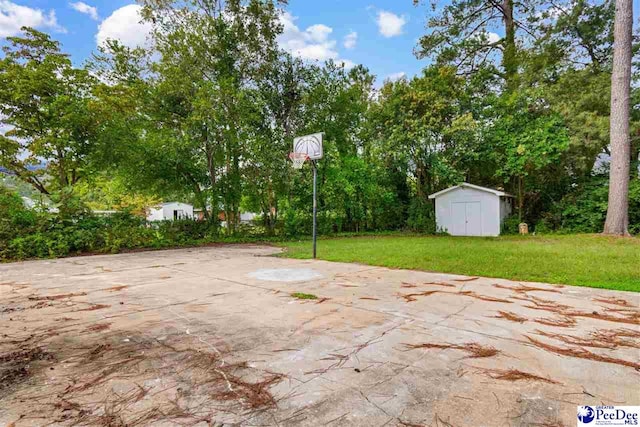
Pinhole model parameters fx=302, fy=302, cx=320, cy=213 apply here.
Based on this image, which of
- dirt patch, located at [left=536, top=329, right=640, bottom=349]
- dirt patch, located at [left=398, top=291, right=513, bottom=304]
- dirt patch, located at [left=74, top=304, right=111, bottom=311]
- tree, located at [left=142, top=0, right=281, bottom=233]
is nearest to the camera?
dirt patch, located at [left=536, top=329, right=640, bottom=349]

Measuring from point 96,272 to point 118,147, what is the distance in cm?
645

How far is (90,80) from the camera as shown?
10.4 meters

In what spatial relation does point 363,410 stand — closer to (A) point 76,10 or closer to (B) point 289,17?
(A) point 76,10

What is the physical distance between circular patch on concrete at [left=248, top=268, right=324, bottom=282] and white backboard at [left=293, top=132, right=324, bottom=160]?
11.1 ft

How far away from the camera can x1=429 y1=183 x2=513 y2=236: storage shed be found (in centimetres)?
1320

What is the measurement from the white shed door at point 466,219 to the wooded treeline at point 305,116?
120 centimetres

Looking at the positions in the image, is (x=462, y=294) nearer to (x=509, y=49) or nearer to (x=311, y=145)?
(x=311, y=145)

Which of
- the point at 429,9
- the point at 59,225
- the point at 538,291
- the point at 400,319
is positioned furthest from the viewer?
the point at 429,9

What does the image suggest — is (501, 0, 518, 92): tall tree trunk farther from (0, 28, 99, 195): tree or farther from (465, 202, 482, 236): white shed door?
(0, 28, 99, 195): tree

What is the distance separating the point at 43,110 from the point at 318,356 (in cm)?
1218

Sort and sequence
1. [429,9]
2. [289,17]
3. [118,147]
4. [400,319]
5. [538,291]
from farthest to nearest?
1. [429,9]
2. [289,17]
3. [118,147]
4. [538,291]
5. [400,319]

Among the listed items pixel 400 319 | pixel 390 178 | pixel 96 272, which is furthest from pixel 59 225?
pixel 390 178

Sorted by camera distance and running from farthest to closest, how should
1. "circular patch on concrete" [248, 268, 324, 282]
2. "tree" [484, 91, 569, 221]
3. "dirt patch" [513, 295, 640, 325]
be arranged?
"tree" [484, 91, 569, 221]
"circular patch on concrete" [248, 268, 324, 282]
"dirt patch" [513, 295, 640, 325]

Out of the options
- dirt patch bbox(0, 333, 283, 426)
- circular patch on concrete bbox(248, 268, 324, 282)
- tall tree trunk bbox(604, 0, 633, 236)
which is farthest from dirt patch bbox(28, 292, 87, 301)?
tall tree trunk bbox(604, 0, 633, 236)
